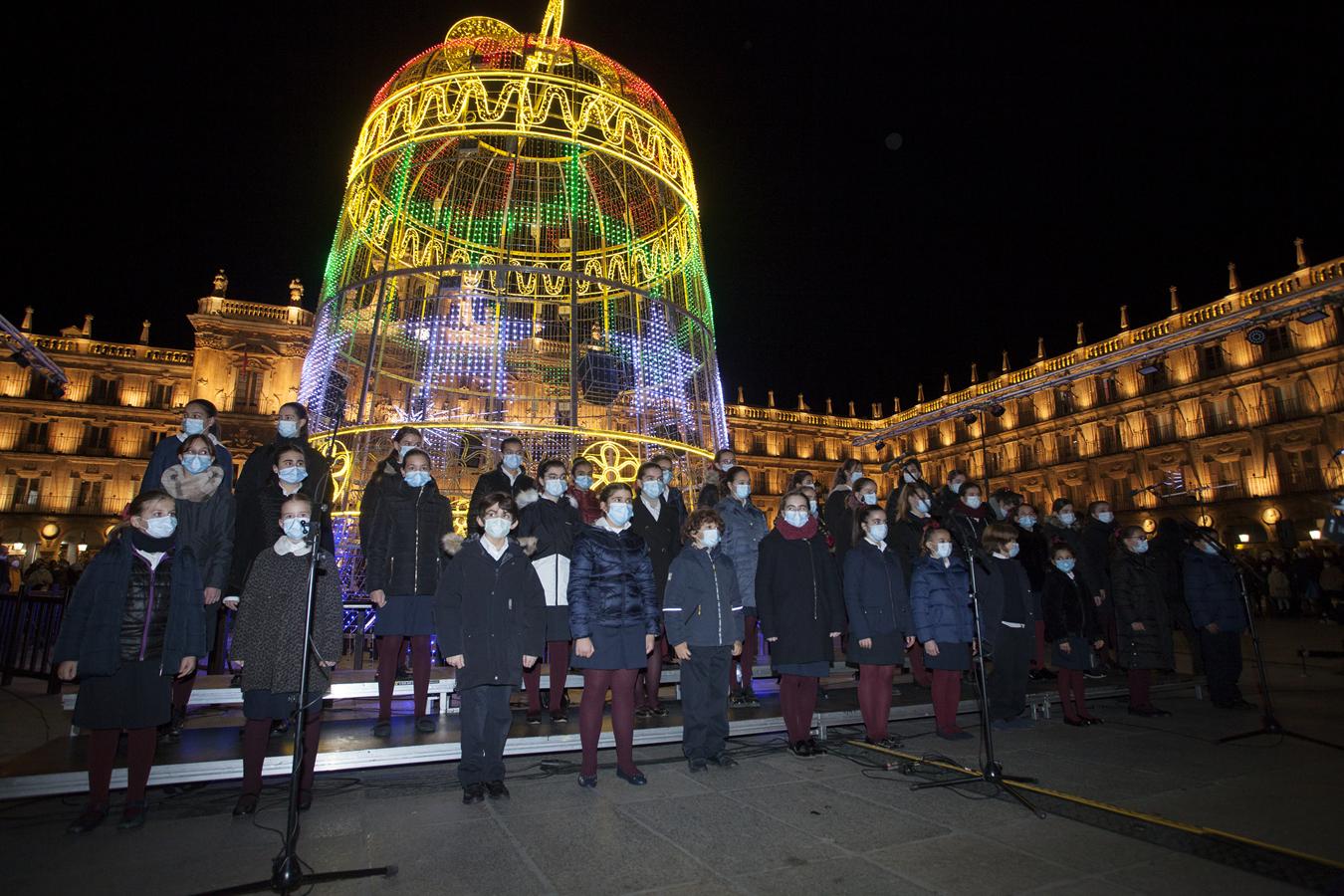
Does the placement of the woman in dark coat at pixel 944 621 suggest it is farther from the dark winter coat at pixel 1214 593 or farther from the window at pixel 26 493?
the window at pixel 26 493

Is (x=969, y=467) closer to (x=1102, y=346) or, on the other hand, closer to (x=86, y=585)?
(x=1102, y=346)

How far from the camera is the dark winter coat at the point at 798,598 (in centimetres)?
477

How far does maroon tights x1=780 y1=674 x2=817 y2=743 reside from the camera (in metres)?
4.85

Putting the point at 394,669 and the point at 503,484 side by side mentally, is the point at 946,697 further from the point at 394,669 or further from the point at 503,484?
the point at 394,669

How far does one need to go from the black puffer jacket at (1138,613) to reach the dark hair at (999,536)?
143 cm

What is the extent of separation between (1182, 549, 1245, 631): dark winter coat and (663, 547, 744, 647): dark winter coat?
196 inches

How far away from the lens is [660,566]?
18.3 feet

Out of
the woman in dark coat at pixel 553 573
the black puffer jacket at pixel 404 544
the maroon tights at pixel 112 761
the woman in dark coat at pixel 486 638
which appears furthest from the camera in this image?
the woman in dark coat at pixel 553 573

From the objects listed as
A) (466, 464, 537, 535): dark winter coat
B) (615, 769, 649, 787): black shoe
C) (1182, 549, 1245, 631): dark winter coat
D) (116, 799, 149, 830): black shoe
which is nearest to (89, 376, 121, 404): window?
(466, 464, 537, 535): dark winter coat

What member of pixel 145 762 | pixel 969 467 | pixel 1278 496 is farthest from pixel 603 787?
pixel 969 467

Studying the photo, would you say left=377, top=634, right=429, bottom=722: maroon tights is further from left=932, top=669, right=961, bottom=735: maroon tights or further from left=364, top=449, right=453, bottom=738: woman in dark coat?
left=932, top=669, right=961, bottom=735: maroon tights

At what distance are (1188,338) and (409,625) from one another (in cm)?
2060

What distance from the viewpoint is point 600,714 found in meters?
4.16

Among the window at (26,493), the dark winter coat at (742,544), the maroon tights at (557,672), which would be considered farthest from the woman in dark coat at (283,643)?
the window at (26,493)
